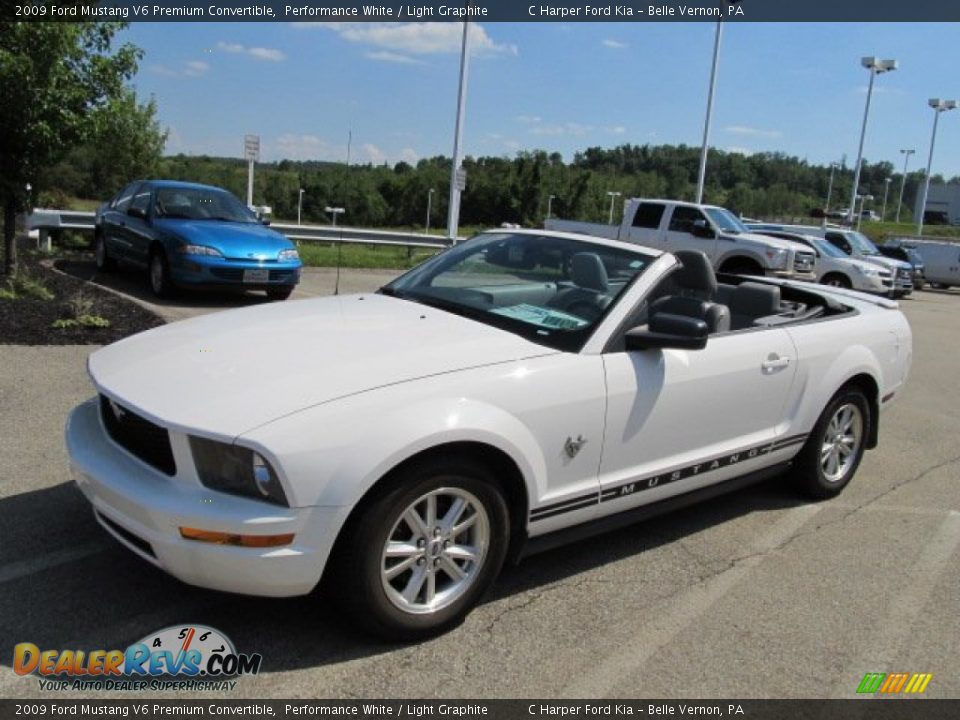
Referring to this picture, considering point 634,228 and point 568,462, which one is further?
point 634,228

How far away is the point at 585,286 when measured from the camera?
409 centimetres

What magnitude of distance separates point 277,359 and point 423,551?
0.94 meters

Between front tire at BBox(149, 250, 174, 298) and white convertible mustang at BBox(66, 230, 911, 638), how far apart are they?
6581 mm

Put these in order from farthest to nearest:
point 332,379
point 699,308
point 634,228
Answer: point 634,228
point 699,308
point 332,379

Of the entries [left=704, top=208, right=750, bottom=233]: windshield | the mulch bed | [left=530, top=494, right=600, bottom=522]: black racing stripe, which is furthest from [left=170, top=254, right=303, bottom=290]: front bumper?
[left=704, top=208, right=750, bottom=233]: windshield

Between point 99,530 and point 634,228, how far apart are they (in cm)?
1601

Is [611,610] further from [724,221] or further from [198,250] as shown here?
[724,221]

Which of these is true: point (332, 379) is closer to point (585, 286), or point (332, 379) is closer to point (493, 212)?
point (585, 286)

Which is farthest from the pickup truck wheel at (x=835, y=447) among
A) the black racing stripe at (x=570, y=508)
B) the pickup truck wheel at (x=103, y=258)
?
the pickup truck wheel at (x=103, y=258)

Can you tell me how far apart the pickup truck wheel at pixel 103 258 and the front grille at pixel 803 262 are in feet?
44.4

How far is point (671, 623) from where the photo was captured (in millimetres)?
3418

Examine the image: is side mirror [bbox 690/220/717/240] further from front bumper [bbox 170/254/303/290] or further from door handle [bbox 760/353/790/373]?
door handle [bbox 760/353/790/373]

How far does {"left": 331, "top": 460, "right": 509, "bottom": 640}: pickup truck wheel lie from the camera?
2.87 meters

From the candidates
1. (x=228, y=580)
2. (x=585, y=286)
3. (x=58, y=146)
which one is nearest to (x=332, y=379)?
(x=228, y=580)
